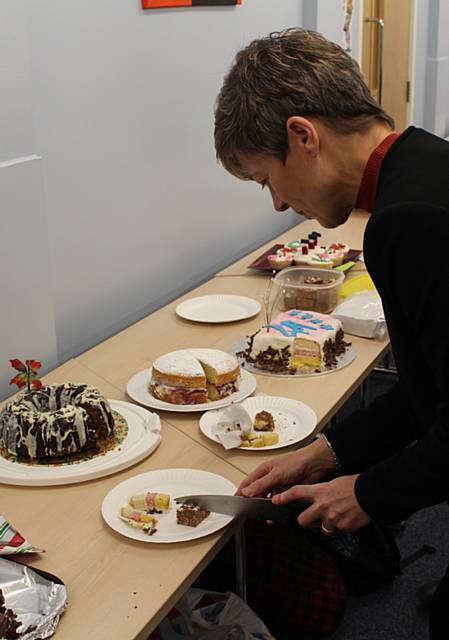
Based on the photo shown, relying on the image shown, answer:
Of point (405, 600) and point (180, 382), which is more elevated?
point (180, 382)

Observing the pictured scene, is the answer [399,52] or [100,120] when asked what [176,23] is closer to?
[100,120]

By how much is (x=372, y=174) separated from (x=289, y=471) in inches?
23.2

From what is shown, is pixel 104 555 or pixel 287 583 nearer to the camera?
pixel 104 555

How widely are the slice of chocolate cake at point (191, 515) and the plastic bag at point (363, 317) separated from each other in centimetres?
95

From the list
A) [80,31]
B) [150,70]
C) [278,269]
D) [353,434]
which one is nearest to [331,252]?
[278,269]

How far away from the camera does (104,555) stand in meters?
1.39

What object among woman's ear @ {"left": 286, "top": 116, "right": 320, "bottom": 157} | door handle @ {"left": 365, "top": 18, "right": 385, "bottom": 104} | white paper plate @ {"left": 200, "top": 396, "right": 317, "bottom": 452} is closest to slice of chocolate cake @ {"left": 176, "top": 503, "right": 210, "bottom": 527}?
white paper plate @ {"left": 200, "top": 396, "right": 317, "bottom": 452}

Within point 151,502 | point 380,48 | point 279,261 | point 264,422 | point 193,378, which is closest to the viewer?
point 151,502

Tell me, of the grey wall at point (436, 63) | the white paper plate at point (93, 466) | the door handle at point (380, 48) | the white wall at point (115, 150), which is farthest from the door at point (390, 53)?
the white paper plate at point (93, 466)

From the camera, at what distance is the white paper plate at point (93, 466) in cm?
159

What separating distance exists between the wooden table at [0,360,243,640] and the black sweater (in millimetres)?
330

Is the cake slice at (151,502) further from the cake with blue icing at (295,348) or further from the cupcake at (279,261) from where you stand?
the cupcake at (279,261)

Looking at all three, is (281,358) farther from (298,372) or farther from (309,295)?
(309,295)

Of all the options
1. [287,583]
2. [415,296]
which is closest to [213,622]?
[287,583]
